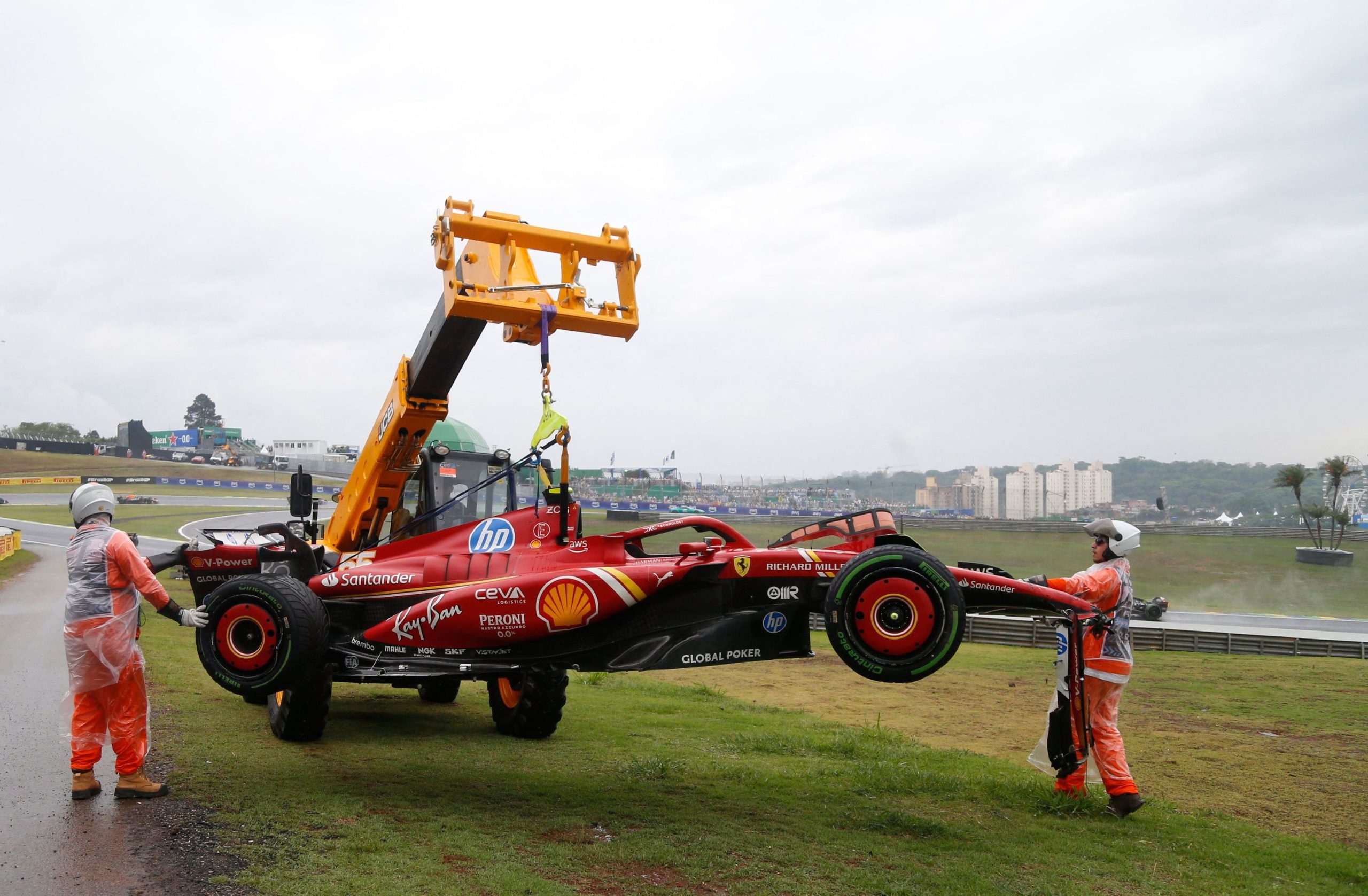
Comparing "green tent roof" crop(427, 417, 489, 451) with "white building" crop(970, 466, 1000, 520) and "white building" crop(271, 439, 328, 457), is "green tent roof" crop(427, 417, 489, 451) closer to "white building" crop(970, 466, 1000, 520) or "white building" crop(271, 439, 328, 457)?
"white building" crop(970, 466, 1000, 520)

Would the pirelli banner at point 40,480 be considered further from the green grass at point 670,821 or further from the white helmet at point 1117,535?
the white helmet at point 1117,535

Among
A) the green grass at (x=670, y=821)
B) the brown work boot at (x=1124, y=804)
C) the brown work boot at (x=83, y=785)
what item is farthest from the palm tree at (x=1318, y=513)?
the brown work boot at (x=83, y=785)

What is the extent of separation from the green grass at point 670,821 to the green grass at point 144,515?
4229 centimetres

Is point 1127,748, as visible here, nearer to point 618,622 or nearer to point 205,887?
point 618,622

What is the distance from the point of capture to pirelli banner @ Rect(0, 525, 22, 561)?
99.0 ft

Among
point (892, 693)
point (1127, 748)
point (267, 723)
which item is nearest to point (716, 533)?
point (267, 723)

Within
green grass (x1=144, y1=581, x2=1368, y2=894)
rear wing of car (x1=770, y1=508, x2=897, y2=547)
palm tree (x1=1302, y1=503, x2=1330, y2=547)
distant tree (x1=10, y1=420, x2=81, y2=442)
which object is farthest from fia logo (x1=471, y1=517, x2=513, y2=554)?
distant tree (x1=10, y1=420, x2=81, y2=442)

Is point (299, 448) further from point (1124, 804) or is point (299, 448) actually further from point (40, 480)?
point (1124, 804)

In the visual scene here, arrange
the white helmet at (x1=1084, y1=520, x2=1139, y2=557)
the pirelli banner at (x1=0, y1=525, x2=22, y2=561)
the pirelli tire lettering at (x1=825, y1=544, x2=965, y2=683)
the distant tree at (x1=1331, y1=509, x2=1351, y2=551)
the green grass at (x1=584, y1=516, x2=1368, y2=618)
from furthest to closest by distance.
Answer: the distant tree at (x1=1331, y1=509, x2=1351, y2=551)
the green grass at (x1=584, y1=516, x2=1368, y2=618)
the pirelli banner at (x1=0, y1=525, x2=22, y2=561)
the white helmet at (x1=1084, y1=520, x2=1139, y2=557)
the pirelli tire lettering at (x1=825, y1=544, x2=965, y2=683)

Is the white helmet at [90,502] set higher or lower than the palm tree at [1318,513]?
higher

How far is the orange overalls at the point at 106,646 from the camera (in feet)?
21.7

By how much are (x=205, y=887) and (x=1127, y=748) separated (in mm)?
9657

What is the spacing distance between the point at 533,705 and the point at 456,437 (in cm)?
335

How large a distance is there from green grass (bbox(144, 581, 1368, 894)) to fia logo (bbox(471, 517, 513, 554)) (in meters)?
1.86
